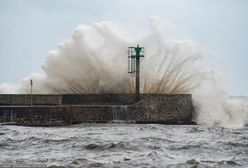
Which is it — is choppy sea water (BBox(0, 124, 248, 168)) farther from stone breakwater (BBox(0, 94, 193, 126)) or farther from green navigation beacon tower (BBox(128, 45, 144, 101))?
green navigation beacon tower (BBox(128, 45, 144, 101))

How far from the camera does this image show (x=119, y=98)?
83.1 ft

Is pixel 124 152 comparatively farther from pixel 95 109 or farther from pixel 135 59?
pixel 135 59

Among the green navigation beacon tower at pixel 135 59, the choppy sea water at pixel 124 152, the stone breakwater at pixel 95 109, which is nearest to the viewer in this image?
the choppy sea water at pixel 124 152

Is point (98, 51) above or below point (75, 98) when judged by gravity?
above

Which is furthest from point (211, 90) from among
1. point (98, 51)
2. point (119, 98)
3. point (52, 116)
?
point (52, 116)

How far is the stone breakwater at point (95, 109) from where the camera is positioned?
20.7m

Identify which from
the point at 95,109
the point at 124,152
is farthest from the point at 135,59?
the point at 124,152

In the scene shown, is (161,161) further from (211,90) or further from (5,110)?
(211,90)

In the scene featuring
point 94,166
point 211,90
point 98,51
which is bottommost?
point 94,166

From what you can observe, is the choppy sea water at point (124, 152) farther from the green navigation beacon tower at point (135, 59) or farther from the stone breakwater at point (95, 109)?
the green navigation beacon tower at point (135, 59)

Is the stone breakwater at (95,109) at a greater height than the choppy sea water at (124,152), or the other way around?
the stone breakwater at (95,109)

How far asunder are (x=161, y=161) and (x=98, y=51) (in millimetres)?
20673

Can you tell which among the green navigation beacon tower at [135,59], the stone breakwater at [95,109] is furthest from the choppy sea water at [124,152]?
the green navigation beacon tower at [135,59]

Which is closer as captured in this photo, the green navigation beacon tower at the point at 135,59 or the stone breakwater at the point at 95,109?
the stone breakwater at the point at 95,109
